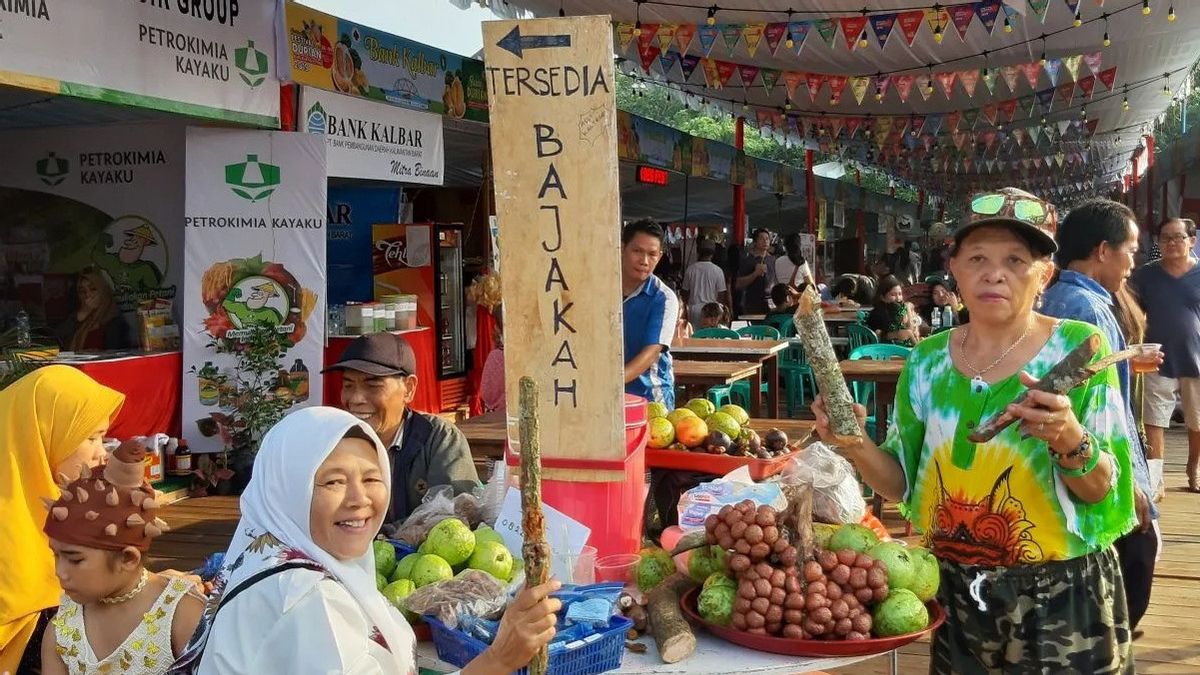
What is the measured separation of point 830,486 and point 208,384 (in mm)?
5847

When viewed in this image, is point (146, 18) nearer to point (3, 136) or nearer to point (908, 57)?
point (3, 136)

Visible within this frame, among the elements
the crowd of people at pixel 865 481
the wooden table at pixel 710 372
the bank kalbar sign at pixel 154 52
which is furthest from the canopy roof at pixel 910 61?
the crowd of people at pixel 865 481

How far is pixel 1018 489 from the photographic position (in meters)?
2.27

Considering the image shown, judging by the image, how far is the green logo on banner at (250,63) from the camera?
7290 mm

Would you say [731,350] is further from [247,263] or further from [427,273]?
[247,263]

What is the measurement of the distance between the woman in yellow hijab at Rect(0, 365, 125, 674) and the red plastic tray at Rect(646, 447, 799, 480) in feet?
7.29

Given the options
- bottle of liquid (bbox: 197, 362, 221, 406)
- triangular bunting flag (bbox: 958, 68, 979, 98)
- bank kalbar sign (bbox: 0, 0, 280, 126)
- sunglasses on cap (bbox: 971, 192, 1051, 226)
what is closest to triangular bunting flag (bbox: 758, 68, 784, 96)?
triangular bunting flag (bbox: 958, 68, 979, 98)

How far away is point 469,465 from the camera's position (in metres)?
3.79

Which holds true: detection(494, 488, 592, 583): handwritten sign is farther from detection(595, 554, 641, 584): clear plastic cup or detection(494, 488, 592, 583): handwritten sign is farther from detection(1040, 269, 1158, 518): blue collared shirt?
detection(1040, 269, 1158, 518): blue collared shirt

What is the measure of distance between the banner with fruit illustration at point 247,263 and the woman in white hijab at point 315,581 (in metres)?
6.03

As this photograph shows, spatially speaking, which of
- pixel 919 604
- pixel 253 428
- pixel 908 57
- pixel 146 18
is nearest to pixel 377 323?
pixel 253 428

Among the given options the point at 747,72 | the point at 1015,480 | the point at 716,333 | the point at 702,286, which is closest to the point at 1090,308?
the point at 1015,480

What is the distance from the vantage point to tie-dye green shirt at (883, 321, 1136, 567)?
7.38ft

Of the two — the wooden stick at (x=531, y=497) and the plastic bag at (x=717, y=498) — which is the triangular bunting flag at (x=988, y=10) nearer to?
the plastic bag at (x=717, y=498)
